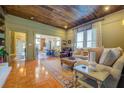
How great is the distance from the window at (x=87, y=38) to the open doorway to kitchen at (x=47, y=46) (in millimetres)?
2014

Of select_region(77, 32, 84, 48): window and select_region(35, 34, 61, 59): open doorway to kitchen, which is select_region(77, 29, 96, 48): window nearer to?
select_region(77, 32, 84, 48): window

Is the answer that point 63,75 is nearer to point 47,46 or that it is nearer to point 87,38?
point 87,38

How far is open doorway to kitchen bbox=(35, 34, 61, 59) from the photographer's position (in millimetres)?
8015

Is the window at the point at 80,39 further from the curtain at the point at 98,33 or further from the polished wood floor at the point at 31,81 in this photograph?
the polished wood floor at the point at 31,81

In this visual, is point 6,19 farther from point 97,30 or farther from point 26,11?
point 97,30

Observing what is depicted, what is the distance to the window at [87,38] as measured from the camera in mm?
5471

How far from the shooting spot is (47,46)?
11445 mm

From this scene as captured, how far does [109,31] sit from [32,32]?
4.84 meters

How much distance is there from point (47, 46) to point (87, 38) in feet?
21.2

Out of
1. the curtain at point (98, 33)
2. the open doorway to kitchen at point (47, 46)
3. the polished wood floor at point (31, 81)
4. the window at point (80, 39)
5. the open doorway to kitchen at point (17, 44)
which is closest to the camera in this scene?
the polished wood floor at point (31, 81)

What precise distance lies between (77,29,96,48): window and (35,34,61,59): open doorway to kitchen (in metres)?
2.01

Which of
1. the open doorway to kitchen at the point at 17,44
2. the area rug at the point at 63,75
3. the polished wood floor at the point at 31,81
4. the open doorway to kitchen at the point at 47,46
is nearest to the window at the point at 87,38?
the open doorway to kitchen at the point at 47,46
